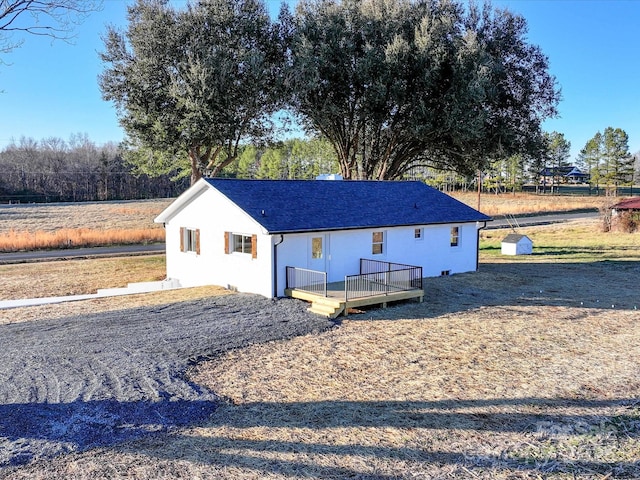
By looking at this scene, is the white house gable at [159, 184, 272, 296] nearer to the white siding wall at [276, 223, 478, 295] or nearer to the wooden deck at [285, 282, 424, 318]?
the white siding wall at [276, 223, 478, 295]

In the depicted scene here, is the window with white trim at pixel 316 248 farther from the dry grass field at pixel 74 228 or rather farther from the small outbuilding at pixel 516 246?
the dry grass field at pixel 74 228

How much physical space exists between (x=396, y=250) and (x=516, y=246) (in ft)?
40.8

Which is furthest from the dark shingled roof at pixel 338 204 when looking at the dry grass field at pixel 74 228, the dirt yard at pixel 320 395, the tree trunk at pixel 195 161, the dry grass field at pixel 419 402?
the dry grass field at pixel 74 228

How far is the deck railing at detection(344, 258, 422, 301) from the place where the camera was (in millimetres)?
16703

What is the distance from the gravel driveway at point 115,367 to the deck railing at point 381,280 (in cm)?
218

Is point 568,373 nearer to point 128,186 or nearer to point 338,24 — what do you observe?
point 338,24

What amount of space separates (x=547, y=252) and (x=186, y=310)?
916 inches

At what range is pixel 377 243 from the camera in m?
19.8

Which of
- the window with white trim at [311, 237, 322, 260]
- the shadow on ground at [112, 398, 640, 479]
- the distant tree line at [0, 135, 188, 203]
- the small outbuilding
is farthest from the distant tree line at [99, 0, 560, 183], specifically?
the distant tree line at [0, 135, 188, 203]

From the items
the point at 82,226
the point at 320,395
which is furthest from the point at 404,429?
the point at 82,226

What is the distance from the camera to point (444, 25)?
94.7 ft

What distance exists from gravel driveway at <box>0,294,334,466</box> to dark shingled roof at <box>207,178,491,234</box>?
3029 millimetres

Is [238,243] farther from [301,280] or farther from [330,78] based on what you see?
[330,78]

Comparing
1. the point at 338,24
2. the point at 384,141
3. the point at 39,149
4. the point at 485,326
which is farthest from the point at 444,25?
the point at 39,149
